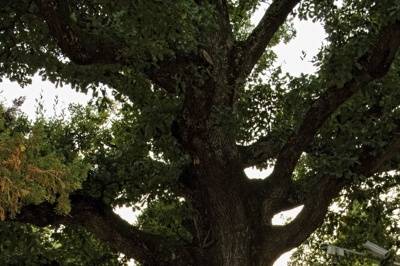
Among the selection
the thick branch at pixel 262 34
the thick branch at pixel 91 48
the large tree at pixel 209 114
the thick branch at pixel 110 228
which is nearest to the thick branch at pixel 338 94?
the large tree at pixel 209 114

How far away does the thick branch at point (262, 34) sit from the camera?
1065 centimetres

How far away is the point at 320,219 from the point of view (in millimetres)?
9500

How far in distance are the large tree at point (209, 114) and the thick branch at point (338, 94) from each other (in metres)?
0.02

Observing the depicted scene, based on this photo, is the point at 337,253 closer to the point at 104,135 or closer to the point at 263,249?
the point at 263,249

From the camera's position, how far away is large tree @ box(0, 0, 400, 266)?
816 cm

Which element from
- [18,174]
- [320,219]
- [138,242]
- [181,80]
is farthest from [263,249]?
[18,174]

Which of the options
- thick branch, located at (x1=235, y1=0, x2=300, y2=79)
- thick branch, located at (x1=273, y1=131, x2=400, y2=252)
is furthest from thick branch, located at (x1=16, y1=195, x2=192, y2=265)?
thick branch, located at (x1=235, y1=0, x2=300, y2=79)

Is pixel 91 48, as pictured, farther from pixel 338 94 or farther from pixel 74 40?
pixel 338 94

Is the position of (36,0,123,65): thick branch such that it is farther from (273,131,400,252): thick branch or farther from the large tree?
(273,131,400,252): thick branch

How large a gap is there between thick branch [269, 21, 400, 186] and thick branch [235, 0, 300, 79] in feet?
6.82

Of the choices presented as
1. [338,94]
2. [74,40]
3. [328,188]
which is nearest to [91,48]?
[74,40]

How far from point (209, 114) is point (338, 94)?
7.40 feet

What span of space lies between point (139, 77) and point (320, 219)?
13.1ft

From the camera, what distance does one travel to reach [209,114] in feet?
31.4
